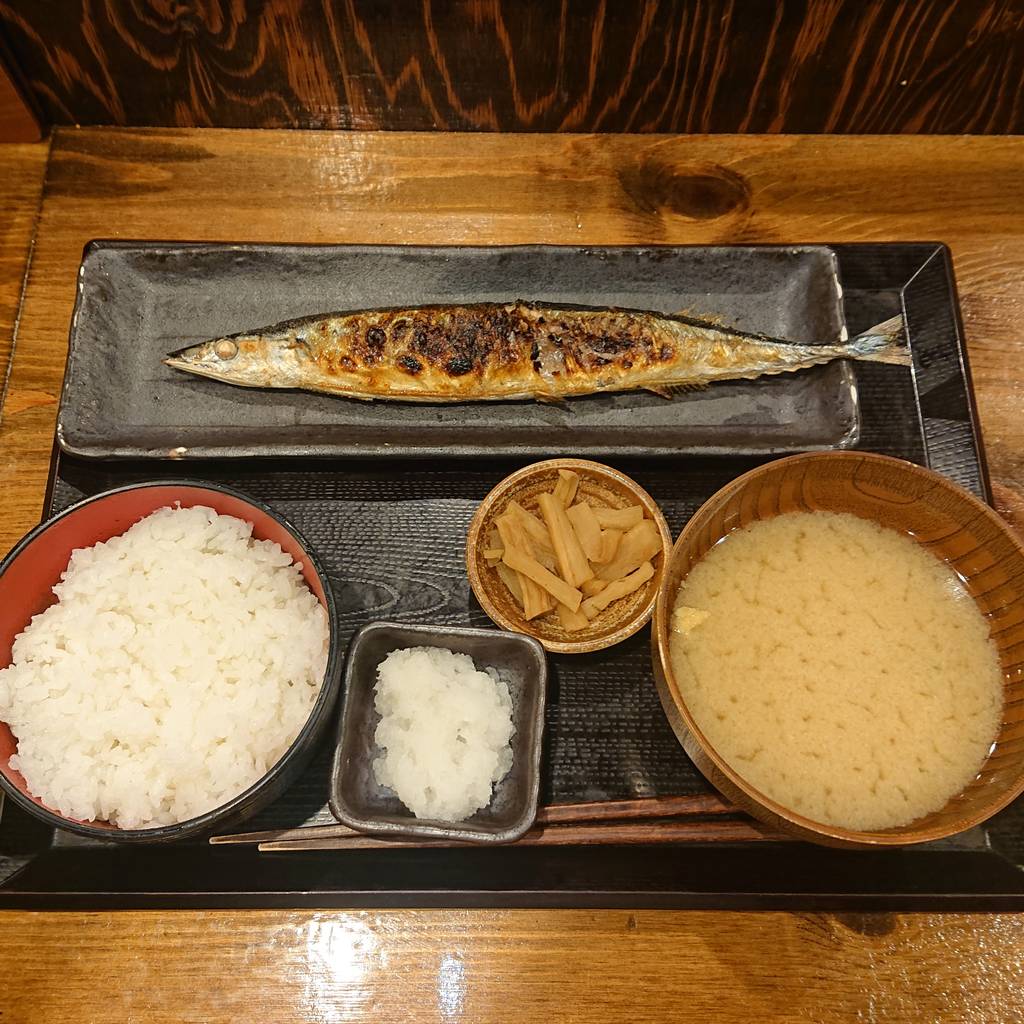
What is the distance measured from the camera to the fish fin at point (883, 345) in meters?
2.08

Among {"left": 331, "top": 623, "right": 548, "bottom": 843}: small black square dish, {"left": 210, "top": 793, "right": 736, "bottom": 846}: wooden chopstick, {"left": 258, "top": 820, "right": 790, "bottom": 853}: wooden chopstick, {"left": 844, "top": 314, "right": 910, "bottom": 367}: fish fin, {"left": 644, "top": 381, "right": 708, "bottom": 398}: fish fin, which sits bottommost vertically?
{"left": 258, "top": 820, "right": 790, "bottom": 853}: wooden chopstick

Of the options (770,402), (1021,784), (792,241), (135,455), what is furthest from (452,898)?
(792,241)

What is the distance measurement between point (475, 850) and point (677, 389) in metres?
1.27

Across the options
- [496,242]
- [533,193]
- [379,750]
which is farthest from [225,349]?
[379,750]

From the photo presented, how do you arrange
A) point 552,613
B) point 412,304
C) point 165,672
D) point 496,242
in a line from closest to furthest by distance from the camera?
point 165,672 < point 552,613 < point 412,304 < point 496,242

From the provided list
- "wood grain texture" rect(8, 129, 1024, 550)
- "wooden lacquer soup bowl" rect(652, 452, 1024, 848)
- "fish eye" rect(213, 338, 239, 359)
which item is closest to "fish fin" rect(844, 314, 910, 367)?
"wood grain texture" rect(8, 129, 1024, 550)

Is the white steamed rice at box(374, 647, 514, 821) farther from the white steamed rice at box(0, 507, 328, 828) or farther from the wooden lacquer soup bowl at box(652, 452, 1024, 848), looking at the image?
the wooden lacquer soup bowl at box(652, 452, 1024, 848)

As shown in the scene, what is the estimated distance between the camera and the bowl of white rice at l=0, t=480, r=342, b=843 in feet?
5.09

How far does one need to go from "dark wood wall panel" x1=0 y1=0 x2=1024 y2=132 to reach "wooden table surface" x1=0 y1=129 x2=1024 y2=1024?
8 centimetres

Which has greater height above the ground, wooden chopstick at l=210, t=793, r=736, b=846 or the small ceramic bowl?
the small ceramic bowl

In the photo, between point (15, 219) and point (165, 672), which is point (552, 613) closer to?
point (165, 672)

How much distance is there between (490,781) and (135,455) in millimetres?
1160

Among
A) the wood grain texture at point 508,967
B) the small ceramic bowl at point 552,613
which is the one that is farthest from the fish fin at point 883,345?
the wood grain texture at point 508,967

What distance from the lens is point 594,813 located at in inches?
64.4
